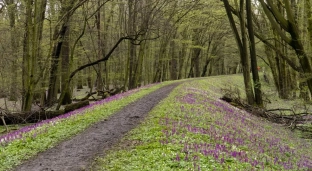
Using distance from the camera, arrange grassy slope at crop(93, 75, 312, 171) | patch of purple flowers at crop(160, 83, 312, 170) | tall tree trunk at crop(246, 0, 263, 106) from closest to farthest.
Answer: grassy slope at crop(93, 75, 312, 171) < patch of purple flowers at crop(160, 83, 312, 170) < tall tree trunk at crop(246, 0, 263, 106)

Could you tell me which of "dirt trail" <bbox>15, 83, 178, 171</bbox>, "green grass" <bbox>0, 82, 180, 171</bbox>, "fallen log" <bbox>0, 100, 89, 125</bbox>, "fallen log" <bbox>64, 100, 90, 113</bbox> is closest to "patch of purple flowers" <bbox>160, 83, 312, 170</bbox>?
"dirt trail" <bbox>15, 83, 178, 171</bbox>

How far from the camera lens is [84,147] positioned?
922cm

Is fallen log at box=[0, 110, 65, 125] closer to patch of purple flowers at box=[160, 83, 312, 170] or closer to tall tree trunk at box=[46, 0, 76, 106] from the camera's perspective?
tall tree trunk at box=[46, 0, 76, 106]

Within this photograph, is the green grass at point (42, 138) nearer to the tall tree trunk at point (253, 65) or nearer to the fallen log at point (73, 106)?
the fallen log at point (73, 106)

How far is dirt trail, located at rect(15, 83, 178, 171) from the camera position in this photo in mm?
7707

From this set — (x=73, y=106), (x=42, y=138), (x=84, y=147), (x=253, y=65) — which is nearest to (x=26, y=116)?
(x=73, y=106)

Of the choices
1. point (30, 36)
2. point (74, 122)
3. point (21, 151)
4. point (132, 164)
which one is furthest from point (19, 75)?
point (132, 164)

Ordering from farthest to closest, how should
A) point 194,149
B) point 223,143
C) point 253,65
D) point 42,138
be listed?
1. point 253,65
2. point 42,138
3. point 223,143
4. point 194,149

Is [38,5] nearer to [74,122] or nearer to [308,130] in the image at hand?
[74,122]

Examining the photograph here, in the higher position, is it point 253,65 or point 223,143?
point 253,65

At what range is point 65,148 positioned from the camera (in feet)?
30.3

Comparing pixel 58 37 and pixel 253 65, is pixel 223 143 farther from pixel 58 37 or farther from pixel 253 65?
pixel 58 37

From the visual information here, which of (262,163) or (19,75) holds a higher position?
(19,75)

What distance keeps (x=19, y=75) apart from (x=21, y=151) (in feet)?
83.0
